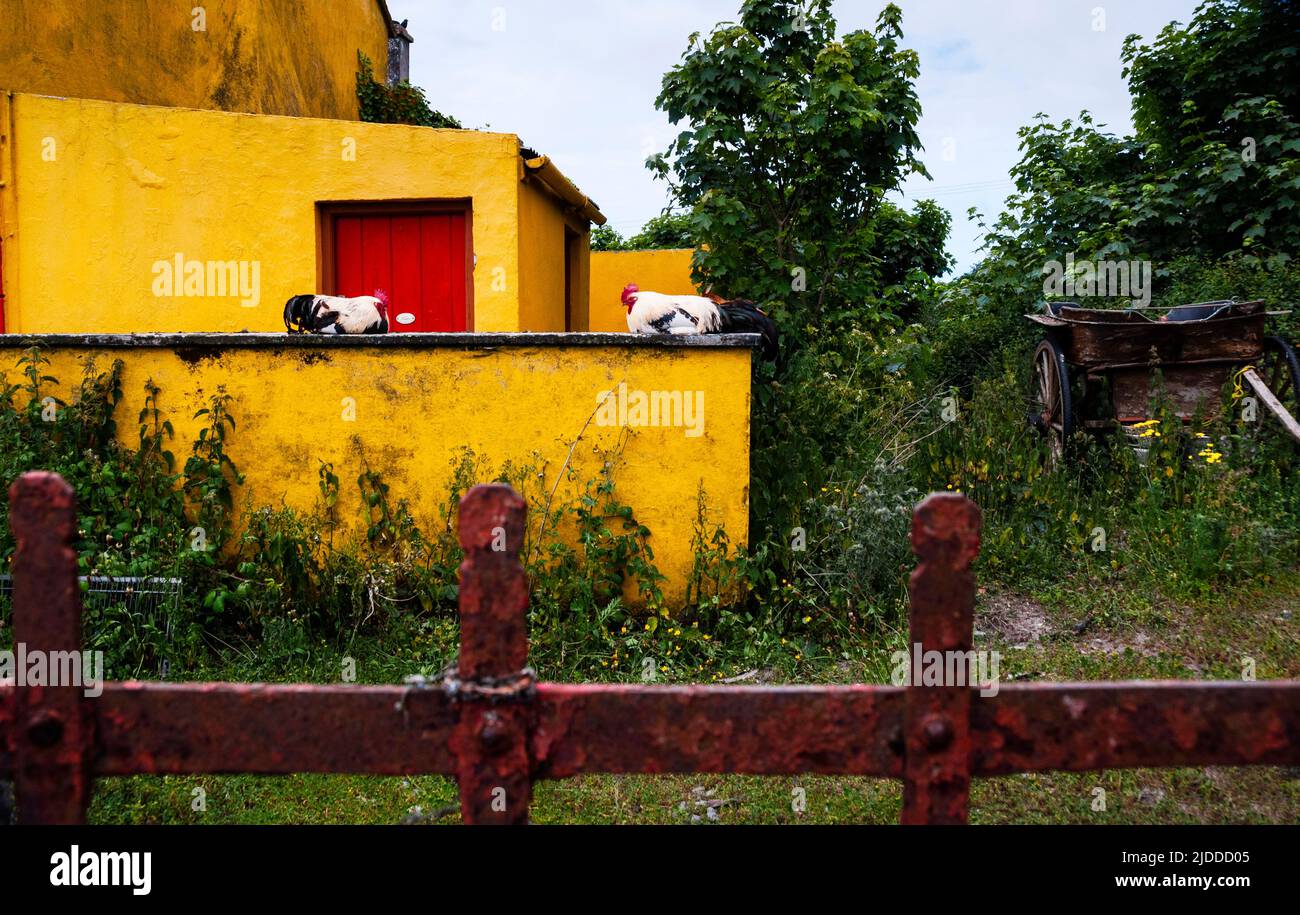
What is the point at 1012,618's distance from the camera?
5297mm

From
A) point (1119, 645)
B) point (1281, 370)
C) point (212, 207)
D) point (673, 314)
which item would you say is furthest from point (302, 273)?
point (1281, 370)

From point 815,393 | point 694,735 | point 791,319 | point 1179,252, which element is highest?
point 1179,252

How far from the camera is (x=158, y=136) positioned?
316 inches

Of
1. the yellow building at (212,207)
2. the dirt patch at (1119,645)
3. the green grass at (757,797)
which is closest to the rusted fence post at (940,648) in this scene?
the green grass at (757,797)

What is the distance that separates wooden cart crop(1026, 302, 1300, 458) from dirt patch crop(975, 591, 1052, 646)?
94.2 inches

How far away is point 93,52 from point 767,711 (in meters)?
9.92

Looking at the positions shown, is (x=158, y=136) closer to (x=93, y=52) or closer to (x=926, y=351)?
(x=93, y=52)

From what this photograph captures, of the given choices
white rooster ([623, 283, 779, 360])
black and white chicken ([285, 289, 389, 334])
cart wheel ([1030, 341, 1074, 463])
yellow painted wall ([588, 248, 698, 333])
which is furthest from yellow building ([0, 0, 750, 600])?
yellow painted wall ([588, 248, 698, 333])

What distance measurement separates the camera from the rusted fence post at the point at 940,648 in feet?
4.34

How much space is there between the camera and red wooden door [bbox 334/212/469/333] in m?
8.36

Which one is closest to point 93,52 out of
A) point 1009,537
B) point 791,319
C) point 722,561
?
point 791,319

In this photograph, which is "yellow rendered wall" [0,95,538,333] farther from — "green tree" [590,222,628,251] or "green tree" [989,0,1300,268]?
"green tree" [590,222,628,251]

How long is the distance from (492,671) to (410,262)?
7644 mm

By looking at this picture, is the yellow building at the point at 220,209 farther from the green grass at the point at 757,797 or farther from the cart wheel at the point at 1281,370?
the cart wheel at the point at 1281,370
